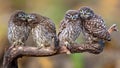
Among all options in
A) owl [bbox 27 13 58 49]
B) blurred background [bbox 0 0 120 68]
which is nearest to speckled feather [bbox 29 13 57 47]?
owl [bbox 27 13 58 49]

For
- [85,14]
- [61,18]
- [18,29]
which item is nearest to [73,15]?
[85,14]

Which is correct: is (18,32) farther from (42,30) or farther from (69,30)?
(69,30)

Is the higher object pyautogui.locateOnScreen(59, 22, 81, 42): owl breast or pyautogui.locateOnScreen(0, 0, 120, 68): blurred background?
pyautogui.locateOnScreen(59, 22, 81, 42): owl breast

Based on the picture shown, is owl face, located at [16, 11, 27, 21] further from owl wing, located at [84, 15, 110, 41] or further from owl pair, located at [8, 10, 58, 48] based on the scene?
owl wing, located at [84, 15, 110, 41]

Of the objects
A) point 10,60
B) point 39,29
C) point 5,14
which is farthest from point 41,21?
point 5,14

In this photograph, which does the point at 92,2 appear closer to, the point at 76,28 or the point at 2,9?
the point at 2,9

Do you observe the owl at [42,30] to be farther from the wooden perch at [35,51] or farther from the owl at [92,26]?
the owl at [92,26]

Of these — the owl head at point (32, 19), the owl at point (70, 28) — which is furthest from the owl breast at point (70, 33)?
the owl head at point (32, 19)
